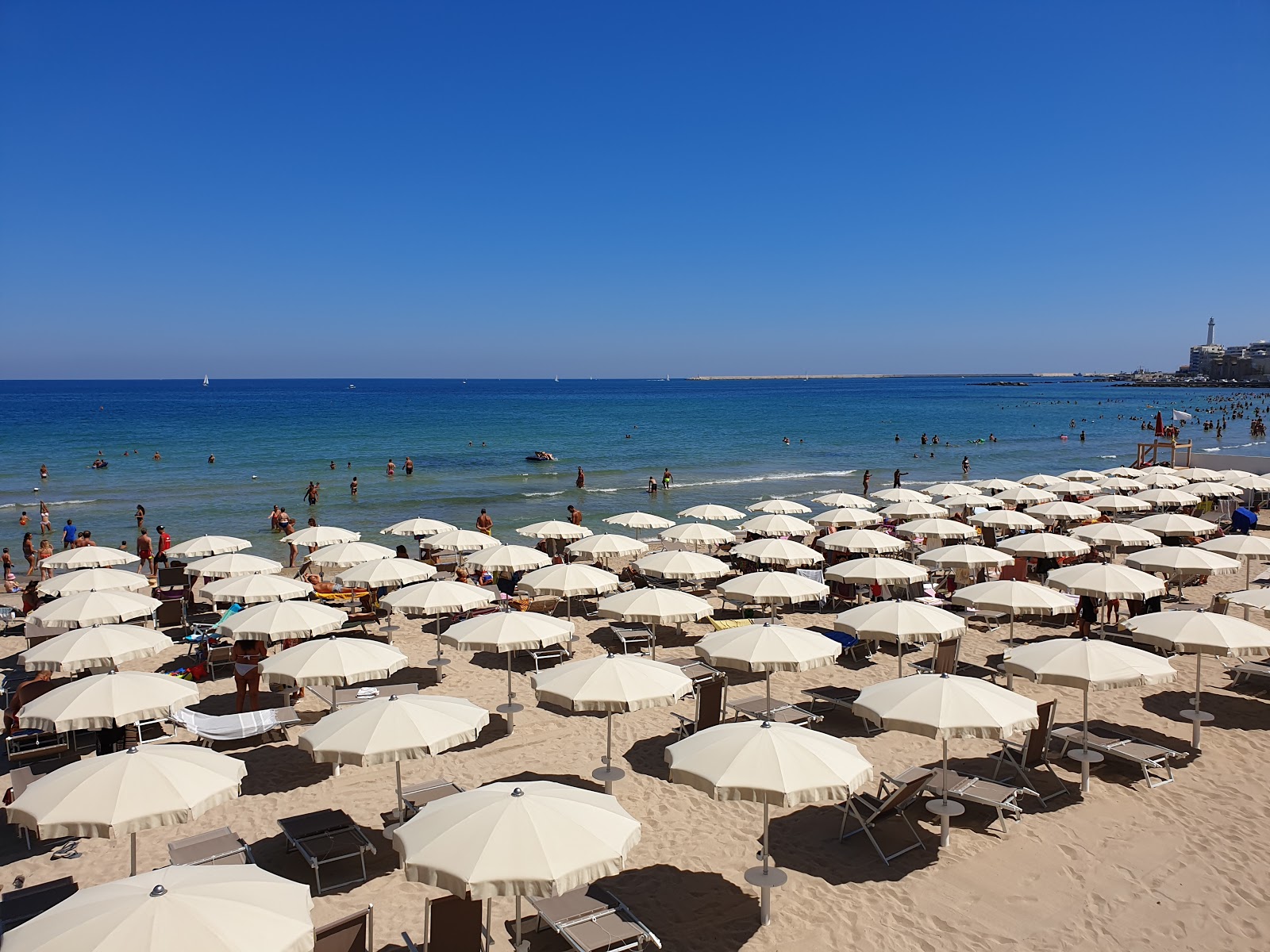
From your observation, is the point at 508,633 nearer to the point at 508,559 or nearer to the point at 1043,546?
the point at 508,559

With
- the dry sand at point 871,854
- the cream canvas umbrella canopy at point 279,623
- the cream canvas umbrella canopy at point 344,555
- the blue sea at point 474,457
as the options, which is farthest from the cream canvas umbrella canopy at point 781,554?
the blue sea at point 474,457

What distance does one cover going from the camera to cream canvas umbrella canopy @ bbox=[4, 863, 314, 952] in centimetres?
385

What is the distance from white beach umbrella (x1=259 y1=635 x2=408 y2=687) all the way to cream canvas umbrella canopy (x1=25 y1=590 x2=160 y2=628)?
13.1 ft

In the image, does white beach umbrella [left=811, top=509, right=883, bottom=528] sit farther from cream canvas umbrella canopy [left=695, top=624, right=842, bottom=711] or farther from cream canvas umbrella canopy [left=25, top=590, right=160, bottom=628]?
cream canvas umbrella canopy [left=25, top=590, right=160, bottom=628]

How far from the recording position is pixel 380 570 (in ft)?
42.1

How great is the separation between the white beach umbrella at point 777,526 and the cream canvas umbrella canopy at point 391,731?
10.7m

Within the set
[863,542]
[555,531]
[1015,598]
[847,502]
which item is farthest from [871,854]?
[847,502]

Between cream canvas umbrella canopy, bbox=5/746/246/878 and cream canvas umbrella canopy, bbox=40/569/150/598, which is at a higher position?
cream canvas umbrella canopy, bbox=5/746/246/878

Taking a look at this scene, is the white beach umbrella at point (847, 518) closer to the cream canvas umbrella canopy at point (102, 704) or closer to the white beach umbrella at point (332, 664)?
the white beach umbrella at point (332, 664)

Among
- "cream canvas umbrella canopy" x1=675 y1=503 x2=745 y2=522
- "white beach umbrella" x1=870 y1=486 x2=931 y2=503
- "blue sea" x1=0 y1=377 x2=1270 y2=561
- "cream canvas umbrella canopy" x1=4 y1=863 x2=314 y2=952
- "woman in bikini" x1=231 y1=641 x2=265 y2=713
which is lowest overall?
"blue sea" x1=0 y1=377 x2=1270 y2=561

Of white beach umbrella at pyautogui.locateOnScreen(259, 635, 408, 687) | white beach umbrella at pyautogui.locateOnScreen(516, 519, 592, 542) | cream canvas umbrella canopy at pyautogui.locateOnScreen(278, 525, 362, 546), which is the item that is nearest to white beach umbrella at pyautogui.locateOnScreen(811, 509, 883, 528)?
white beach umbrella at pyautogui.locateOnScreen(516, 519, 592, 542)

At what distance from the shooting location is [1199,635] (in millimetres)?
8898

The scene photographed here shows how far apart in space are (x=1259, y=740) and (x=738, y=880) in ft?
23.1

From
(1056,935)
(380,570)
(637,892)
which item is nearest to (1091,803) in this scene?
(1056,935)
